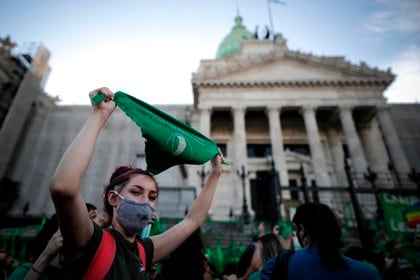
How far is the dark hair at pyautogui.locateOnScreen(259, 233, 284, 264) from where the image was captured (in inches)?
106

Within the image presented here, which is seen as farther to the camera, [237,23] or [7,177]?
[237,23]

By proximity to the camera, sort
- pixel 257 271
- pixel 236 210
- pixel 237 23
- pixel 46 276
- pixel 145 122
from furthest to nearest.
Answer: pixel 237 23
pixel 236 210
pixel 257 271
pixel 145 122
pixel 46 276

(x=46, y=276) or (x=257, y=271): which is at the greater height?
(x=46, y=276)

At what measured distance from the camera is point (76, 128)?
25938 millimetres

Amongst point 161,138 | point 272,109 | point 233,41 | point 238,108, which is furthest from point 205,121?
point 233,41

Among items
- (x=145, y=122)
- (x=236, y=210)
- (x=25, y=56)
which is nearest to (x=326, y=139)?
(x=236, y=210)

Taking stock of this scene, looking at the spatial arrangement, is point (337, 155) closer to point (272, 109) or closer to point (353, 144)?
point (353, 144)

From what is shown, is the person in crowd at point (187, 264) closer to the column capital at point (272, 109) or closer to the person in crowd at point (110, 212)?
the person in crowd at point (110, 212)

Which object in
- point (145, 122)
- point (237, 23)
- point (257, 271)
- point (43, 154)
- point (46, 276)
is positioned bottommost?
point (257, 271)

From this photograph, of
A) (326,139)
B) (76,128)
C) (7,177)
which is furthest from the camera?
(76,128)

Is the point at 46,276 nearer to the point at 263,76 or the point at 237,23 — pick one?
the point at 263,76

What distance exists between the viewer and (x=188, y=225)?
1835 millimetres

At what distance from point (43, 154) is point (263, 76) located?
23327 millimetres

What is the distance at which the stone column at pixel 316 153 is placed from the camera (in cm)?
1770
